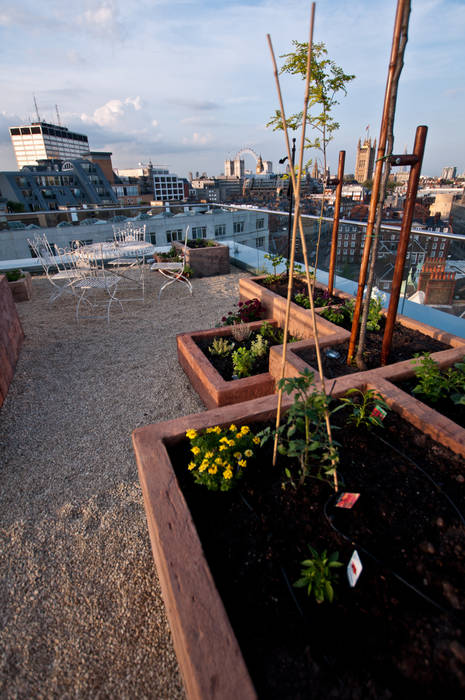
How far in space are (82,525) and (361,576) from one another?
1380 millimetres

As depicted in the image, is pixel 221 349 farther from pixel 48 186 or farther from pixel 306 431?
pixel 48 186

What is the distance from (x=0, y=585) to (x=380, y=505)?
5.54ft

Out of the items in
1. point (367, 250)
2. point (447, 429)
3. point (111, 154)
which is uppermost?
point (111, 154)

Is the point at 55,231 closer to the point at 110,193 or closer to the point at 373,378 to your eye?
the point at 373,378

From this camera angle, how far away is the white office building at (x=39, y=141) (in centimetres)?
7638

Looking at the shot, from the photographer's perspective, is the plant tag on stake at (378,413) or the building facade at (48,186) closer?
the plant tag on stake at (378,413)

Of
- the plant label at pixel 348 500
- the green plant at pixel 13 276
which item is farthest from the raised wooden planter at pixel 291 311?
the green plant at pixel 13 276

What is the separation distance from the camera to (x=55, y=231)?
8.41m

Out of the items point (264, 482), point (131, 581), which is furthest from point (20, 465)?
point (264, 482)

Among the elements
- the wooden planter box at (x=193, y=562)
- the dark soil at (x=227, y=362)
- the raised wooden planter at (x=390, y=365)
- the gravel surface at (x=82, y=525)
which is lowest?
the gravel surface at (x=82, y=525)

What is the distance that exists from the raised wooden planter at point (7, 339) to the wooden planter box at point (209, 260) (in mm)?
3138

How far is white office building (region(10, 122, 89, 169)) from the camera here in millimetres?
76375

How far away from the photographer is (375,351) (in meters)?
2.50

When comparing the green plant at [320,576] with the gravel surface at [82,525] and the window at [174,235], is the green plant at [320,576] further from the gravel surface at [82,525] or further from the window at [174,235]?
the window at [174,235]
